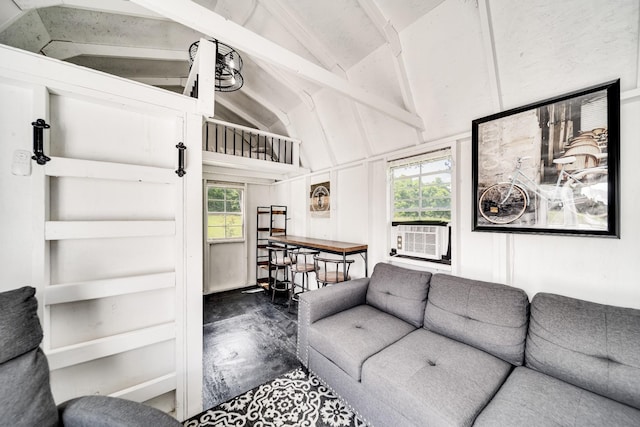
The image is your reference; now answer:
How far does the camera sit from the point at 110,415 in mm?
896

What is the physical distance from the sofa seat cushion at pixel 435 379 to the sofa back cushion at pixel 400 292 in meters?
0.32

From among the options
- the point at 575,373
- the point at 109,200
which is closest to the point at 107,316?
the point at 109,200

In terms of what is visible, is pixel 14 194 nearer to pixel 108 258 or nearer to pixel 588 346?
pixel 108 258

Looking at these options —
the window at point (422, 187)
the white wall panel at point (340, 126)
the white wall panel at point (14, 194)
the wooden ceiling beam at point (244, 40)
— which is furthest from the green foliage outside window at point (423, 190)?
the white wall panel at point (14, 194)

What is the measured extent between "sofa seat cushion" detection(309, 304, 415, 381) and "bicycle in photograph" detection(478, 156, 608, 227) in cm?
126

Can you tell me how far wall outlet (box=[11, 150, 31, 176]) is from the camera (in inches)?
46.4

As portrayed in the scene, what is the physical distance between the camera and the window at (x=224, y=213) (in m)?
4.53

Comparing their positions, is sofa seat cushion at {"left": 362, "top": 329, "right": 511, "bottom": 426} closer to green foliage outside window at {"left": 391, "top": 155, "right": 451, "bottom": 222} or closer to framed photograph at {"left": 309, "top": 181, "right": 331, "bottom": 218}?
green foliage outside window at {"left": 391, "top": 155, "right": 451, "bottom": 222}

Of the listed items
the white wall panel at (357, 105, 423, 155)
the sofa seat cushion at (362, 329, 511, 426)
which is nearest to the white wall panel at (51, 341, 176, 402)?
the sofa seat cushion at (362, 329, 511, 426)

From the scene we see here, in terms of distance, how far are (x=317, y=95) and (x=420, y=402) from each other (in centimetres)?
350

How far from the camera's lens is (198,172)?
169 cm

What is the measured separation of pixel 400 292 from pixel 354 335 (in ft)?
2.10

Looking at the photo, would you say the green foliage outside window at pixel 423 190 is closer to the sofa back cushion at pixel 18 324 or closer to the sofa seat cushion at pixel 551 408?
the sofa seat cushion at pixel 551 408

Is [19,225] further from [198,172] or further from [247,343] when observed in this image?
[247,343]
